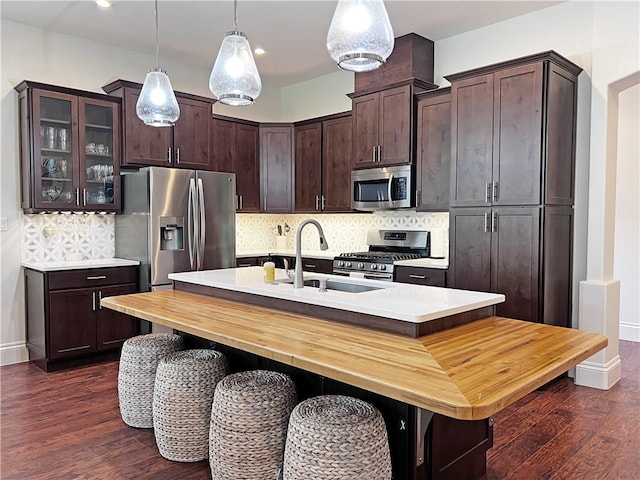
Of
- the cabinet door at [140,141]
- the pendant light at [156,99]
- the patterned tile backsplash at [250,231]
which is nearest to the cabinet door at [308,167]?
the patterned tile backsplash at [250,231]

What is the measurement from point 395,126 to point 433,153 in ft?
1.65

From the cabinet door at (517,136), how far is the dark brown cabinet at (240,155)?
3.05m

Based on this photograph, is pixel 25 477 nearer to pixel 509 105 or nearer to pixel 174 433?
pixel 174 433

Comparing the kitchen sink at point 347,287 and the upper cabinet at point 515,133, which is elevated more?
the upper cabinet at point 515,133

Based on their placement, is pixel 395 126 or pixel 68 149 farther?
pixel 395 126

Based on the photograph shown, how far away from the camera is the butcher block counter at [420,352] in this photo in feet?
4.85

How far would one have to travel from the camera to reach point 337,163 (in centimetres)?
569

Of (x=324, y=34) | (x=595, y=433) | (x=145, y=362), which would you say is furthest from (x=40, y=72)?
(x=595, y=433)

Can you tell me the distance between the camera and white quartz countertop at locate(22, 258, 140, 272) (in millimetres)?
4230

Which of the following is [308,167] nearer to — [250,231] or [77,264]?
[250,231]

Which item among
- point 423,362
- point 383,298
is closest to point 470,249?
point 383,298

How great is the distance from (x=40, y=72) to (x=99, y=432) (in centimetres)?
342

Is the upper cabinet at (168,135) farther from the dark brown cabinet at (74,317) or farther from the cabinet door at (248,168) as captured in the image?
the dark brown cabinet at (74,317)

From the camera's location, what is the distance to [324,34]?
191 inches
